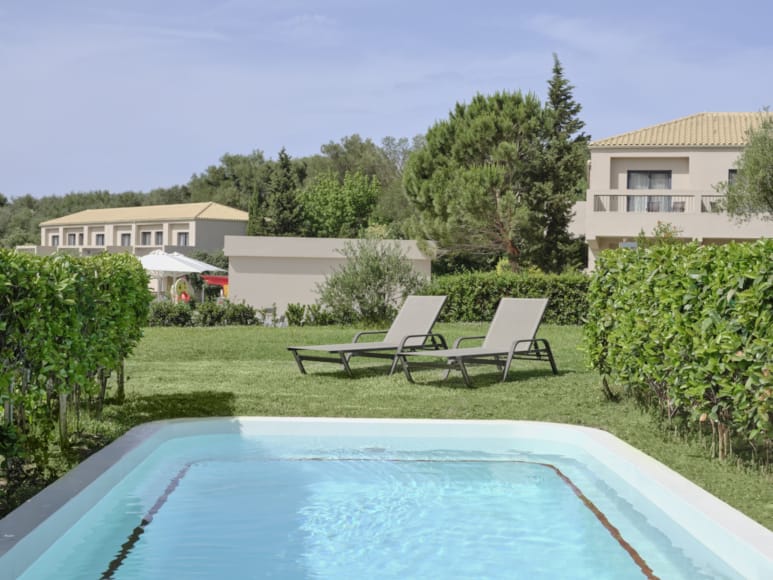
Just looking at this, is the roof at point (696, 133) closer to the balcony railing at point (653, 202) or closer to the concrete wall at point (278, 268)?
→ the balcony railing at point (653, 202)

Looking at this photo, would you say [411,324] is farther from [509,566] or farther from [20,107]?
[20,107]

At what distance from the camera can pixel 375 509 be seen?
20.0 feet

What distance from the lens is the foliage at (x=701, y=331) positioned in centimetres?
548

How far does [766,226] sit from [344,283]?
1708 centimetres

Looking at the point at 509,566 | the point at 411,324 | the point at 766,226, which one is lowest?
the point at 509,566

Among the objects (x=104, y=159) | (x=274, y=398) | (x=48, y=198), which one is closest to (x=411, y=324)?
(x=274, y=398)

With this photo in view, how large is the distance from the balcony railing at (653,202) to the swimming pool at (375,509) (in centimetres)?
2503

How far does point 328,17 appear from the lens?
1789 centimetres

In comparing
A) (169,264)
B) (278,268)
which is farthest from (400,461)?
(278,268)

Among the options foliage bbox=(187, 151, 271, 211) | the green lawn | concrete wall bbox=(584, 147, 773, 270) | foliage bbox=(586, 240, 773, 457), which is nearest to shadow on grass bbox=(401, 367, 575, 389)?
the green lawn

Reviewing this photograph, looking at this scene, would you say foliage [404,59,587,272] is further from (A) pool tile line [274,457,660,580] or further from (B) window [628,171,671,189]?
(A) pool tile line [274,457,660,580]

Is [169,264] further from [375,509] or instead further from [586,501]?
[586,501]

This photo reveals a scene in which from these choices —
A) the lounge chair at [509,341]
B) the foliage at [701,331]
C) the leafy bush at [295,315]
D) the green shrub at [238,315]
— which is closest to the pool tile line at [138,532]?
the foliage at [701,331]

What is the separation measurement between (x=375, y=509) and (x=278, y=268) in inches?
1001
